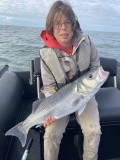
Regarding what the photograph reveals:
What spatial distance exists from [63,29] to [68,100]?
773 mm

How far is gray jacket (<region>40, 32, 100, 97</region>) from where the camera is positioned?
2.92 m

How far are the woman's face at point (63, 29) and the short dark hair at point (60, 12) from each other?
1.5 inches

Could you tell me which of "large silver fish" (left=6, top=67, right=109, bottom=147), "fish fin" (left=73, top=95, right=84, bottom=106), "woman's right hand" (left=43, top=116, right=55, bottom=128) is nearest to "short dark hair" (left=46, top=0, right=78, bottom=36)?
"large silver fish" (left=6, top=67, right=109, bottom=147)

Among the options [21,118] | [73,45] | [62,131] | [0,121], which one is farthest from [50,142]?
[21,118]

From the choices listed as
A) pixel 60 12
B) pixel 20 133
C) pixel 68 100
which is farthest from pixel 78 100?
pixel 60 12

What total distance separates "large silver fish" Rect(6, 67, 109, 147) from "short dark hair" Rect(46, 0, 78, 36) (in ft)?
2.21

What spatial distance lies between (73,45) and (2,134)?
3.88 feet

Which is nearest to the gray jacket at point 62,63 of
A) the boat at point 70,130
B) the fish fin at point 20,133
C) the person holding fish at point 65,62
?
the person holding fish at point 65,62

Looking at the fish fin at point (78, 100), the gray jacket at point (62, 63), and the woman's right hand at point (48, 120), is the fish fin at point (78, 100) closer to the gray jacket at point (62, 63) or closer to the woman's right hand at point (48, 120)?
the woman's right hand at point (48, 120)

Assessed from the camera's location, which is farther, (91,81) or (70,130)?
(70,130)

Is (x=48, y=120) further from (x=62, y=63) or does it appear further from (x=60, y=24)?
(x=60, y=24)

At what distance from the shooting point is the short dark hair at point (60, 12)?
9.32 ft

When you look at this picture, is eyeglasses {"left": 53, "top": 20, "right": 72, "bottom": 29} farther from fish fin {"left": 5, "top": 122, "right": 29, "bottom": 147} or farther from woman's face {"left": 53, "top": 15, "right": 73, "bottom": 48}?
fish fin {"left": 5, "top": 122, "right": 29, "bottom": 147}

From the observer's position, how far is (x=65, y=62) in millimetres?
2982
